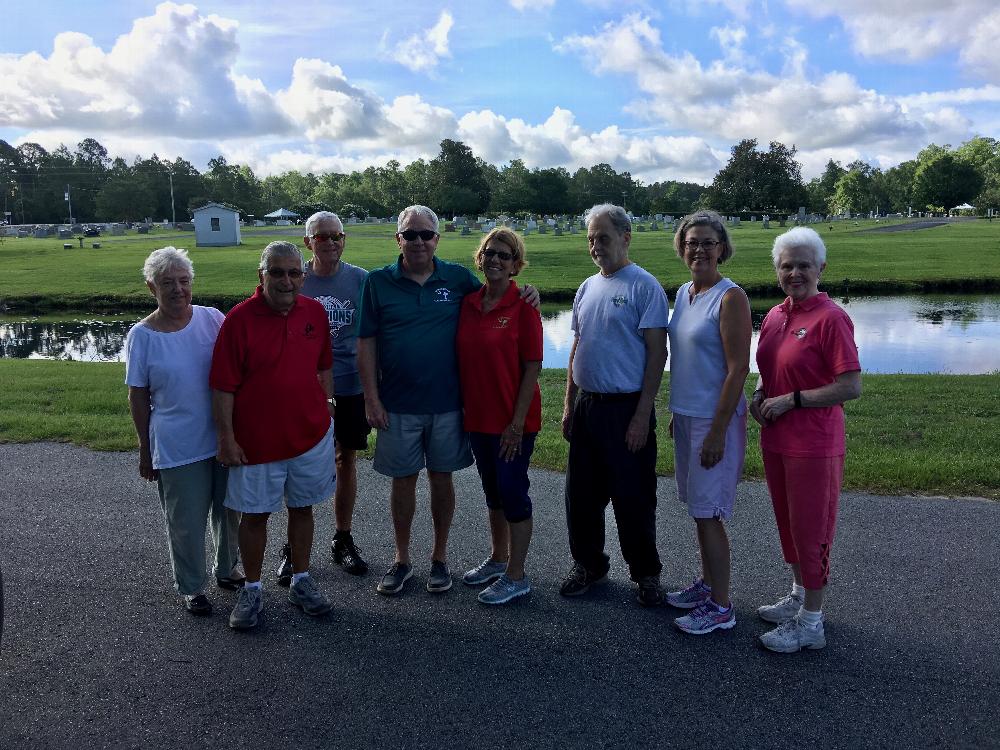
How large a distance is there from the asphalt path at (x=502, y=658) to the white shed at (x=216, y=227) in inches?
1733

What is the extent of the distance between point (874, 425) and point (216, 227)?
4489 cm

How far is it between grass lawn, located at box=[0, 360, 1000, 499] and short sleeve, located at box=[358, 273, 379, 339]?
2779 millimetres

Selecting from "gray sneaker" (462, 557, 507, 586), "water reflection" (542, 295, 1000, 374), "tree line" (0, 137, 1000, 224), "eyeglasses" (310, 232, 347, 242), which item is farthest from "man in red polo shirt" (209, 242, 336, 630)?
"tree line" (0, 137, 1000, 224)

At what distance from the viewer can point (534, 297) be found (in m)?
4.29

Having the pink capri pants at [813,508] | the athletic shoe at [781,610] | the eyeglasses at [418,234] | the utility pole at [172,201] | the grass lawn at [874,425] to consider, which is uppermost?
the utility pole at [172,201]

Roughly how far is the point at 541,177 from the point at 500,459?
3857 inches

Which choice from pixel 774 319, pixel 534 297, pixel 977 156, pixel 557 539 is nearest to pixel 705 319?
pixel 774 319

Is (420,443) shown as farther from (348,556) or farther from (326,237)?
(326,237)

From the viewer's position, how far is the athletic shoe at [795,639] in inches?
144

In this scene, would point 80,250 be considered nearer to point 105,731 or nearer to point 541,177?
point 105,731

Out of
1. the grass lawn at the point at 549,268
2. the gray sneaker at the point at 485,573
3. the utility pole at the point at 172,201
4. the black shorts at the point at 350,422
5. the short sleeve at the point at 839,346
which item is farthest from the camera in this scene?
the utility pole at the point at 172,201

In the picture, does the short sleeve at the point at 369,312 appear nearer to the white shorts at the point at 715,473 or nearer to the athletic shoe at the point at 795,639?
the white shorts at the point at 715,473

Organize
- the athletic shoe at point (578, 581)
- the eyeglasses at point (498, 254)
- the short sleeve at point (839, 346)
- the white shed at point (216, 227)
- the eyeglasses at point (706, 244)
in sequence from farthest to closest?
the white shed at point (216, 227), the athletic shoe at point (578, 581), the eyeglasses at point (498, 254), the eyeglasses at point (706, 244), the short sleeve at point (839, 346)

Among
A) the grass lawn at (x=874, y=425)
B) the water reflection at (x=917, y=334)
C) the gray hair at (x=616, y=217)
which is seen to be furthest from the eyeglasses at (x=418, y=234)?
the water reflection at (x=917, y=334)
